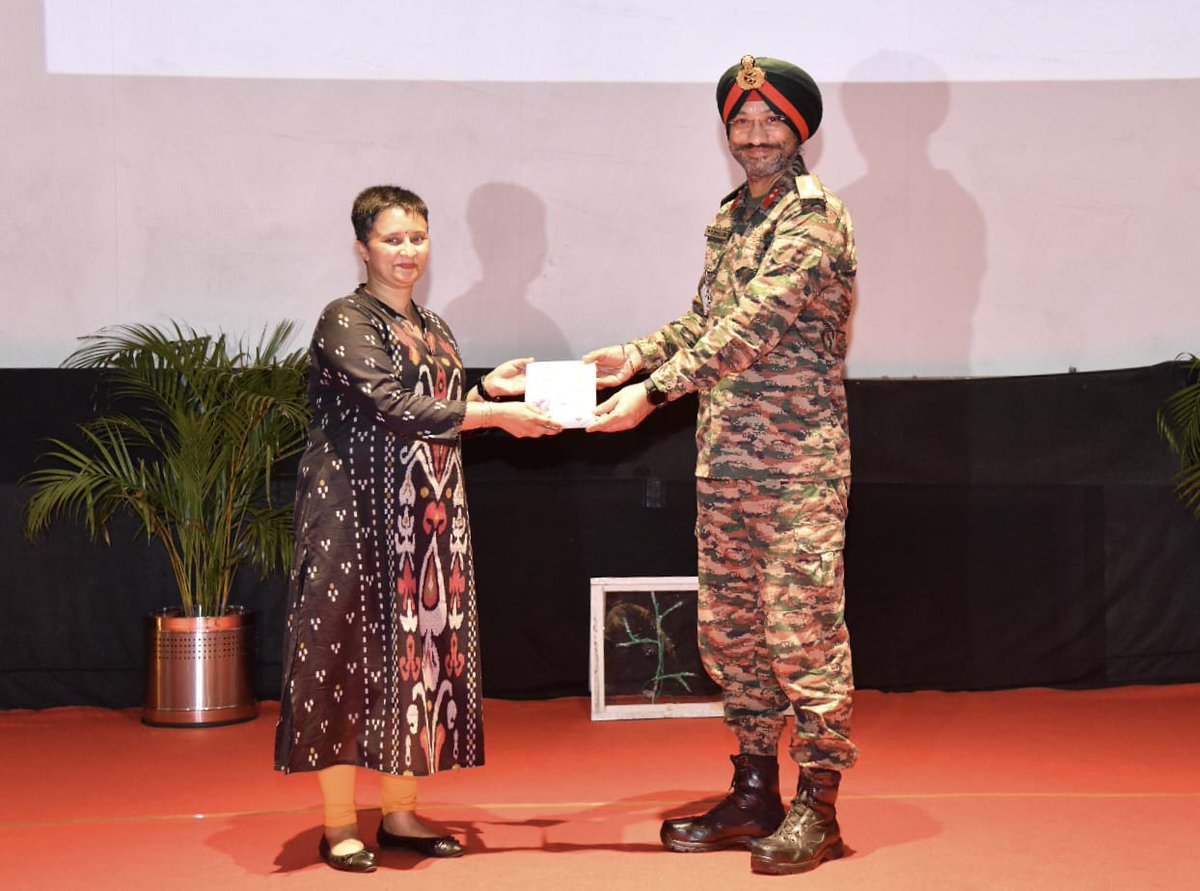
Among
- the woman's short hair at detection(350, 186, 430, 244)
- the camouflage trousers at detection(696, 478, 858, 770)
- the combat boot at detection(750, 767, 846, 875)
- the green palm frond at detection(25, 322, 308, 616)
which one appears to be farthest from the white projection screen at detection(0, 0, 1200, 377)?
the combat boot at detection(750, 767, 846, 875)

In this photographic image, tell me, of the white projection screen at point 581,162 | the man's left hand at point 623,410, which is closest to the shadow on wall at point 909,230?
the white projection screen at point 581,162

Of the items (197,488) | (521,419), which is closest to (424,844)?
(521,419)

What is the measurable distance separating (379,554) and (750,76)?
1318mm

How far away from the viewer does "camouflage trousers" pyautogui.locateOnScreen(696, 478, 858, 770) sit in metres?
2.97

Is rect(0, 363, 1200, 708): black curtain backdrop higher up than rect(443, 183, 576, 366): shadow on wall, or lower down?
lower down

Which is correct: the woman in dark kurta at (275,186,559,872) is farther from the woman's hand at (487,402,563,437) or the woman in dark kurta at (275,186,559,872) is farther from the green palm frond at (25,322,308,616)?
the green palm frond at (25,322,308,616)

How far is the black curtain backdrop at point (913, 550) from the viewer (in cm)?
484

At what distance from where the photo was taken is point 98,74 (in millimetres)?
4855

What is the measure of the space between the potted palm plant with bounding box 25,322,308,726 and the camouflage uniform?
1920 millimetres

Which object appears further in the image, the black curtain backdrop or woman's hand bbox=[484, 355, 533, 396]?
the black curtain backdrop

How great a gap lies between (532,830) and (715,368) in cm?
122

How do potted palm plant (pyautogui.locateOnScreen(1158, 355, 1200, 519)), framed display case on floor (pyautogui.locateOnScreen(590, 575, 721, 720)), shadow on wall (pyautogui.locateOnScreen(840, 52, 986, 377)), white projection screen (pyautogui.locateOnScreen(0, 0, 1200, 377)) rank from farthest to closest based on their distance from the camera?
shadow on wall (pyautogui.locateOnScreen(840, 52, 986, 377)) → potted palm plant (pyautogui.locateOnScreen(1158, 355, 1200, 519)) → white projection screen (pyautogui.locateOnScreen(0, 0, 1200, 377)) → framed display case on floor (pyautogui.locateOnScreen(590, 575, 721, 720))

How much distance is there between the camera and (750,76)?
9.78 ft

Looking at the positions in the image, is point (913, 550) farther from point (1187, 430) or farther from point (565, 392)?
point (565, 392)
